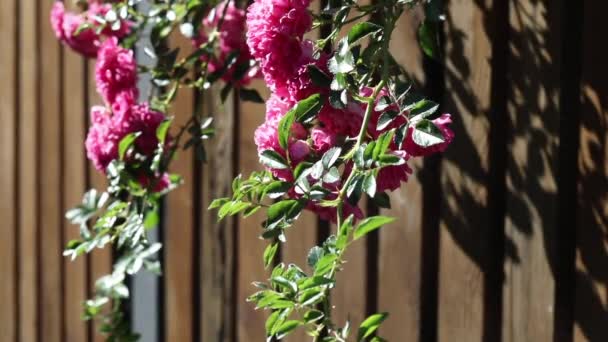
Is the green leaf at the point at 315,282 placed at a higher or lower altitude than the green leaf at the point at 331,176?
lower

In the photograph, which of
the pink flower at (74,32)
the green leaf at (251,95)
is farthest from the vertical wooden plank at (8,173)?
the green leaf at (251,95)

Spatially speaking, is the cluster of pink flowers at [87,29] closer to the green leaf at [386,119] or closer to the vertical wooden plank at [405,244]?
the vertical wooden plank at [405,244]

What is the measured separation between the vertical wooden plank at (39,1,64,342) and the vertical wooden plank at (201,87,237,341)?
0.71m

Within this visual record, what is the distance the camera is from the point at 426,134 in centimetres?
142

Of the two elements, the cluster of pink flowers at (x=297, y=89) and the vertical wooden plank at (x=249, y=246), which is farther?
the vertical wooden plank at (x=249, y=246)

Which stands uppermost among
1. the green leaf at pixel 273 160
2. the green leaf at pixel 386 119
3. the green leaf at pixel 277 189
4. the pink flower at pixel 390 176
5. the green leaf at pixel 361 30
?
the green leaf at pixel 361 30

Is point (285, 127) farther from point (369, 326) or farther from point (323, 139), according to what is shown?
point (369, 326)

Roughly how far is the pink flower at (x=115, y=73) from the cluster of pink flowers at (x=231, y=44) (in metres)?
0.18

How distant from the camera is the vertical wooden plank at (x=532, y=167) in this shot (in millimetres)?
1826

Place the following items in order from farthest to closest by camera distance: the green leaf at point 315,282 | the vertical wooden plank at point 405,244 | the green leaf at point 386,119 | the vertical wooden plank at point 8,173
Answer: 1. the vertical wooden plank at point 8,173
2. the vertical wooden plank at point 405,244
3. the green leaf at point 386,119
4. the green leaf at point 315,282

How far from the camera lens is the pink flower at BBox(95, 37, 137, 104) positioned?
2.20 metres

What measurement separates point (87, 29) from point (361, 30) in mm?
1068

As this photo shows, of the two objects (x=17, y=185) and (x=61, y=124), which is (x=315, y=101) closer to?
(x=61, y=124)

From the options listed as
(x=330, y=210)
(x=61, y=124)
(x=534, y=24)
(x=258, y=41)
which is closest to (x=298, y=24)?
(x=258, y=41)
